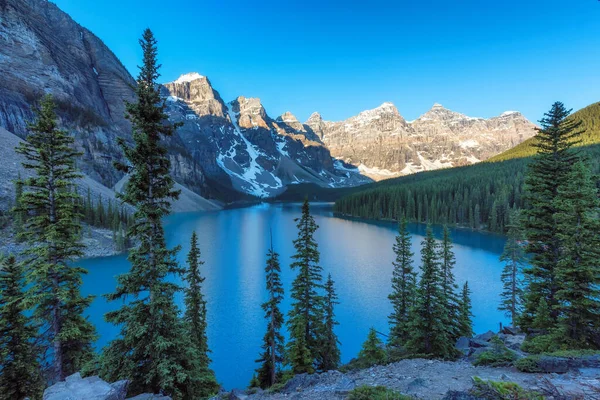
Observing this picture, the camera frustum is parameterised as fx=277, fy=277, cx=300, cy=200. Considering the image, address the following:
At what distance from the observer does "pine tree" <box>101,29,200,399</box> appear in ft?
31.5

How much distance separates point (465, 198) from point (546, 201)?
93680mm

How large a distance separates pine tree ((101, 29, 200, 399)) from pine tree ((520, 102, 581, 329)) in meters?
16.8

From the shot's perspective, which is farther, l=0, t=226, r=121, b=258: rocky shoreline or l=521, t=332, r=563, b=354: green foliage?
l=0, t=226, r=121, b=258: rocky shoreline

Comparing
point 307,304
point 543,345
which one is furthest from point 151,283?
point 543,345

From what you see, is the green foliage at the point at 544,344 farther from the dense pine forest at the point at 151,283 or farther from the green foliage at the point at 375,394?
the green foliage at the point at 375,394

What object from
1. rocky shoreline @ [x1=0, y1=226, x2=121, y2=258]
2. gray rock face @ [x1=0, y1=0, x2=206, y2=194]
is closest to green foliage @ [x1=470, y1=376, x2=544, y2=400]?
rocky shoreline @ [x1=0, y1=226, x2=121, y2=258]

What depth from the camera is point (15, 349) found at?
35.6 feet

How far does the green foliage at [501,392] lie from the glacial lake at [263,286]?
993 cm

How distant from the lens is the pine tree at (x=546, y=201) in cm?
1427

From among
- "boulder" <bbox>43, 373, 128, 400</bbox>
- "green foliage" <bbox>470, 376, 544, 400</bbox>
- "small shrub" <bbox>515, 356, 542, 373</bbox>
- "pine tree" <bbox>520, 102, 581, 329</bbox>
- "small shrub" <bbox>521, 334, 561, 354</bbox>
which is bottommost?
"small shrub" <bbox>521, 334, 561, 354</bbox>

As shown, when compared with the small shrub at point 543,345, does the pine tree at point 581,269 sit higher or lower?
higher

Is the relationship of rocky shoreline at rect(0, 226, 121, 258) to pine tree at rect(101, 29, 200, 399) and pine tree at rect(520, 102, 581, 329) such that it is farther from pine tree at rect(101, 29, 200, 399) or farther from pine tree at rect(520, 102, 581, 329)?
pine tree at rect(520, 102, 581, 329)

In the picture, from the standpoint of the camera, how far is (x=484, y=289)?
36.8 meters

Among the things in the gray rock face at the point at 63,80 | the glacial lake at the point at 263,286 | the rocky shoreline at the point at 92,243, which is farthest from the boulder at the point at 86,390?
the gray rock face at the point at 63,80
